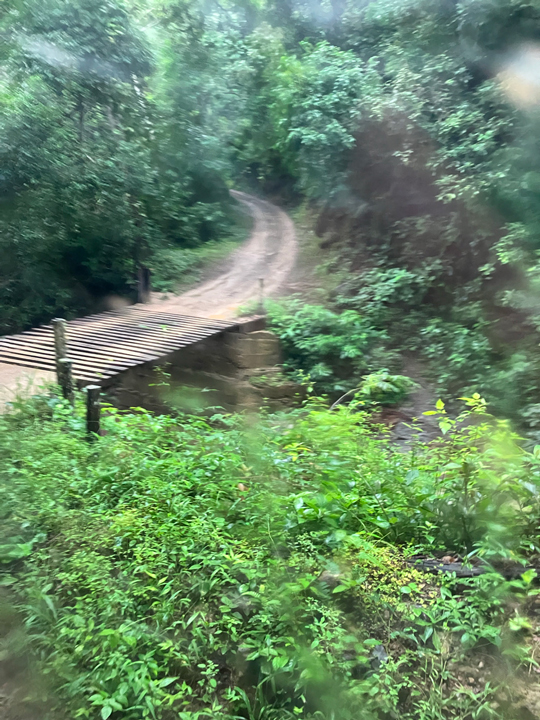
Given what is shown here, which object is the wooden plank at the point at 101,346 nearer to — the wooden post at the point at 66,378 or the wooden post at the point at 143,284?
the wooden post at the point at 66,378

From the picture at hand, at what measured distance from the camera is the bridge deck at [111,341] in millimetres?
6695

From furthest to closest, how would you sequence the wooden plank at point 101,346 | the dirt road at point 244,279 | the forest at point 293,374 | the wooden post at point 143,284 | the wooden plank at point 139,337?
1. the wooden post at point 143,284
2. the dirt road at point 244,279
3. the wooden plank at point 139,337
4. the wooden plank at point 101,346
5. the forest at point 293,374

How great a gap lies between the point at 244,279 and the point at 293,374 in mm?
4915

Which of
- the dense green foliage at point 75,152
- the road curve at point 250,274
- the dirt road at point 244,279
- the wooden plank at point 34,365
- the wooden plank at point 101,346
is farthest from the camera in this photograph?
the road curve at point 250,274

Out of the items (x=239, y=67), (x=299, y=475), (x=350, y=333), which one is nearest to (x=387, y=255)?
(x=350, y=333)

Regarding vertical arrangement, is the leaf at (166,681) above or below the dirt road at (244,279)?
below

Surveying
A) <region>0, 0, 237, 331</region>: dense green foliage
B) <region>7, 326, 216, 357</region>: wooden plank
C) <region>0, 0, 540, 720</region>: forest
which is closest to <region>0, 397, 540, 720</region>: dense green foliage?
<region>0, 0, 540, 720</region>: forest

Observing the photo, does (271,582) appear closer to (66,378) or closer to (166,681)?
(166,681)

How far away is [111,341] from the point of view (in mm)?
7848

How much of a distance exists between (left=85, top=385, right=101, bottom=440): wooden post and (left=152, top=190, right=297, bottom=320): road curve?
6.55m

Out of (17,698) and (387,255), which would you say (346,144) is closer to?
(387,255)

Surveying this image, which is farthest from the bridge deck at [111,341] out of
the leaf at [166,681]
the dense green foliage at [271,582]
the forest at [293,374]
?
the leaf at [166,681]

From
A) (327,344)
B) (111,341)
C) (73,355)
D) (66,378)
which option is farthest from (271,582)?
(327,344)

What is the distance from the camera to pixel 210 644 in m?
2.41
